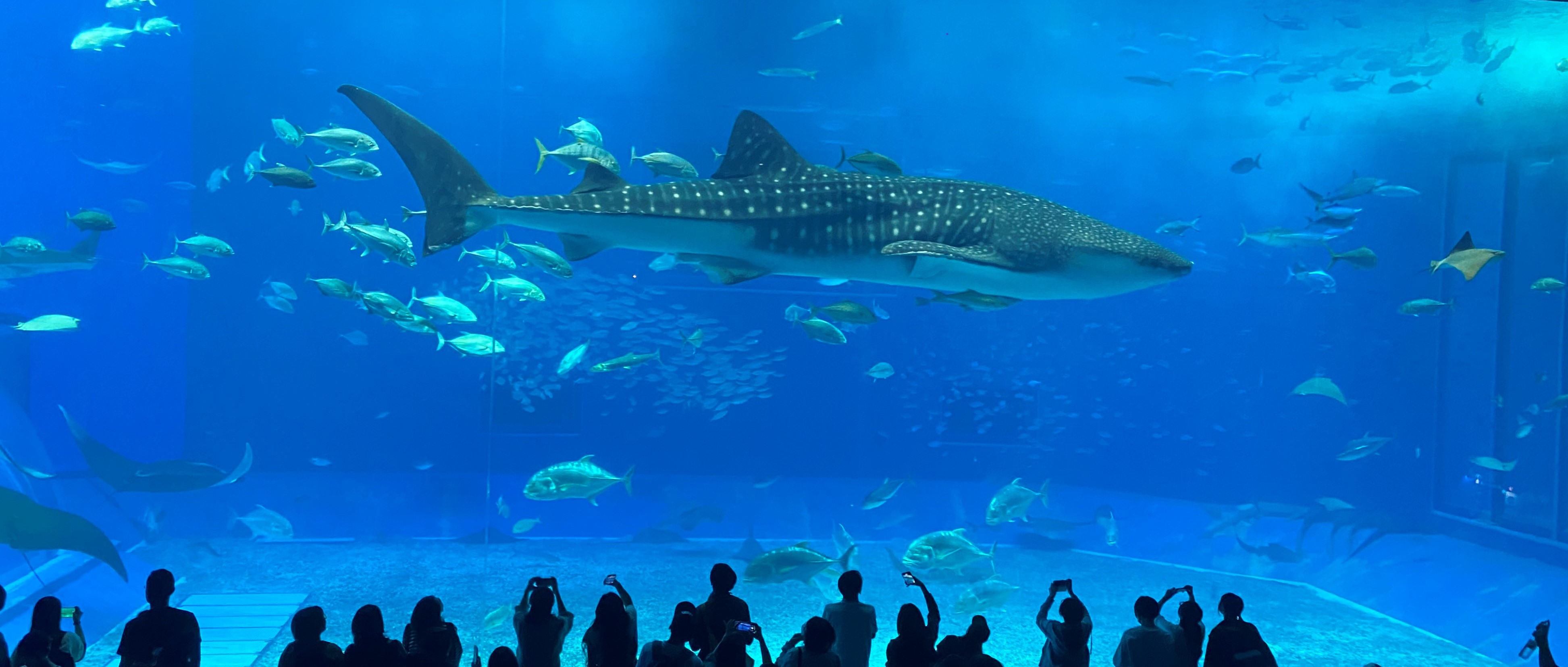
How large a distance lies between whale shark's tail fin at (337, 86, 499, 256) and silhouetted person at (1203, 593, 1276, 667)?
3.19m

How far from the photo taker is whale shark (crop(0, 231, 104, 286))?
27.3 feet

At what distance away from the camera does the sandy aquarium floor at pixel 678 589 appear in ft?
22.0

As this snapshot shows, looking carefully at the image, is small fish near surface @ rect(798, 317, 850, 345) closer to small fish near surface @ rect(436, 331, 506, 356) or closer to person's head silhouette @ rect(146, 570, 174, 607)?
small fish near surface @ rect(436, 331, 506, 356)

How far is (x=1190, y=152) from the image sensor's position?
58.1 feet

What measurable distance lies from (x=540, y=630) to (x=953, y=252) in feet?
7.33

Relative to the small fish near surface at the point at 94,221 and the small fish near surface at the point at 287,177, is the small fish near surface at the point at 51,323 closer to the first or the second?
the small fish near surface at the point at 94,221

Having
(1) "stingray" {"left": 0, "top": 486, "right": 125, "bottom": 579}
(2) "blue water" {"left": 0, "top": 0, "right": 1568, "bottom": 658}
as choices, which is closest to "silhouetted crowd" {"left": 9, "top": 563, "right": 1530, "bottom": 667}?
(1) "stingray" {"left": 0, "top": 486, "right": 125, "bottom": 579}

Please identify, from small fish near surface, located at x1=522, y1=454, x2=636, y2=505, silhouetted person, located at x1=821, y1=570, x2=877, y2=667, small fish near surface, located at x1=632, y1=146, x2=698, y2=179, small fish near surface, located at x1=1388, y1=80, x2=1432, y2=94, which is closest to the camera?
silhouetted person, located at x1=821, y1=570, x2=877, y2=667

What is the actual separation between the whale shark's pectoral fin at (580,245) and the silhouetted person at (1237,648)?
2748 millimetres

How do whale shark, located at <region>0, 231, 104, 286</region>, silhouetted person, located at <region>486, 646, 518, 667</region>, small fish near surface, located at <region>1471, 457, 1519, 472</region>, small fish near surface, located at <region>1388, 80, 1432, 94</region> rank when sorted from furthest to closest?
small fish near surface, located at <region>1388, 80, 1432, 94</region>, small fish near surface, located at <region>1471, 457, 1519, 472</region>, whale shark, located at <region>0, 231, 104, 286</region>, silhouetted person, located at <region>486, 646, 518, 667</region>

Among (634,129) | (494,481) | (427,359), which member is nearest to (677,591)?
(494,481)

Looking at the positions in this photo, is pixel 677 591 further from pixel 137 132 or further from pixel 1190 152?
pixel 1190 152

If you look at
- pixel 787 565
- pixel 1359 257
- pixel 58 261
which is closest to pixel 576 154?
pixel 787 565

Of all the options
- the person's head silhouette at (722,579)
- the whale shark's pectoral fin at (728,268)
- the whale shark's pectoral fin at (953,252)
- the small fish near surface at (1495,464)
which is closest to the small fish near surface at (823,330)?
the whale shark's pectoral fin at (728,268)
